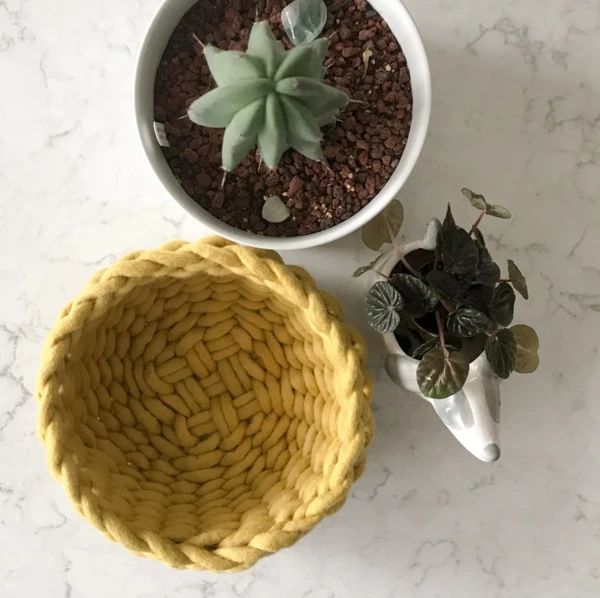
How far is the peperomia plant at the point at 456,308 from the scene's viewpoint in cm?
65

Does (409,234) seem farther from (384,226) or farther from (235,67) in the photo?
(235,67)

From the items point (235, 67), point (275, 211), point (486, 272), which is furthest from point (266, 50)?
point (486, 272)

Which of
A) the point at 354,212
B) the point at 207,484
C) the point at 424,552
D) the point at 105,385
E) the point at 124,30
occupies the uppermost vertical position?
the point at 124,30

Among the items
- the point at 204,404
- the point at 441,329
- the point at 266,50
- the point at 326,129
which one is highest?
the point at 266,50

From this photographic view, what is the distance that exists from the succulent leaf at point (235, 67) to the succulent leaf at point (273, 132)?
2 centimetres

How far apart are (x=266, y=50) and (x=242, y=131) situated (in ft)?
0.21

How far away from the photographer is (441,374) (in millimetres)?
648

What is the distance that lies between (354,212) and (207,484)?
32cm

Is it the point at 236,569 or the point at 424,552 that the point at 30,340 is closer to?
the point at 236,569

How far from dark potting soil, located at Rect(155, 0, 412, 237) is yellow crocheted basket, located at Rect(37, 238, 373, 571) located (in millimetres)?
56

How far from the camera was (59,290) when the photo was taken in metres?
0.82

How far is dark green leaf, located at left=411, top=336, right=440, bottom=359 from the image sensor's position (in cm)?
69

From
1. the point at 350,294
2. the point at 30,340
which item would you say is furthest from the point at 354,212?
the point at 30,340

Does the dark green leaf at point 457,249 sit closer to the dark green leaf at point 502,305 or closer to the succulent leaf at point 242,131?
the dark green leaf at point 502,305
